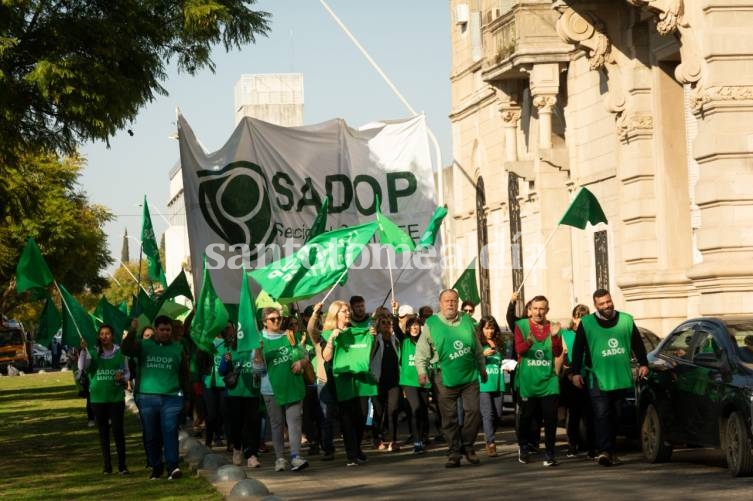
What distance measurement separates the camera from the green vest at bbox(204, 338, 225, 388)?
69.9 ft

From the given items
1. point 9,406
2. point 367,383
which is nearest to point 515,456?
point 367,383

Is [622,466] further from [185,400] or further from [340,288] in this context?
[340,288]

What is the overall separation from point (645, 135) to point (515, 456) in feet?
34.1

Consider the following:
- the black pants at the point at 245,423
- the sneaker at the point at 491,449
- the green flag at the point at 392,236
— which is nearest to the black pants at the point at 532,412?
the sneaker at the point at 491,449

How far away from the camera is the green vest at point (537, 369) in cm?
1786

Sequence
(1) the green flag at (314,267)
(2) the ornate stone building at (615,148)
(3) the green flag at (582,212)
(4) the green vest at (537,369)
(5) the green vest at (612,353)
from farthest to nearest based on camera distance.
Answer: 1. (2) the ornate stone building at (615,148)
2. (3) the green flag at (582,212)
3. (1) the green flag at (314,267)
4. (4) the green vest at (537,369)
5. (5) the green vest at (612,353)

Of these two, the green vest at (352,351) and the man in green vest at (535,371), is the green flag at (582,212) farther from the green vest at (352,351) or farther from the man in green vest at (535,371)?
the man in green vest at (535,371)

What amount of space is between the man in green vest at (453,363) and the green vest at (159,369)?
8.39 feet

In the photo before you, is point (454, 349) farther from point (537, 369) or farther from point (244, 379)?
point (244, 379)

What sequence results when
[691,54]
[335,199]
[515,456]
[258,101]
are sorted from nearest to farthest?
[515,456], [691,54], [335,199], [258,101]

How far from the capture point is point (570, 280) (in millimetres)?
34281

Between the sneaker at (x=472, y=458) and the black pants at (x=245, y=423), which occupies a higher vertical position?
the black pants at (x=245, y=423)

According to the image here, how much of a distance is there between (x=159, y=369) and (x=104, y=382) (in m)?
1.68

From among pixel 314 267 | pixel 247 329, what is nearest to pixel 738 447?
pixel 247 329
